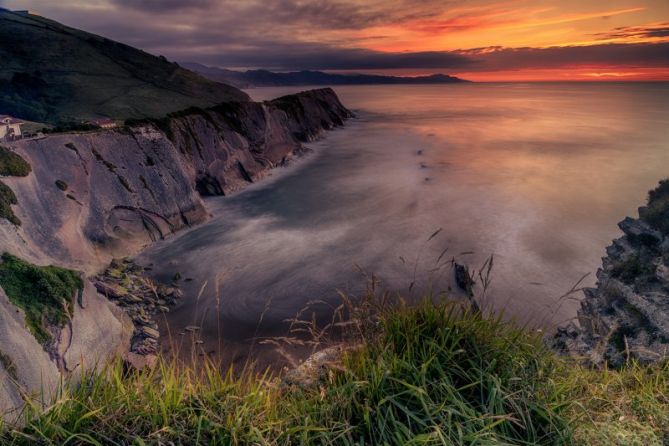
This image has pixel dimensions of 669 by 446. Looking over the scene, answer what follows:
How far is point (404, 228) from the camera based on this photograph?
2644 cm

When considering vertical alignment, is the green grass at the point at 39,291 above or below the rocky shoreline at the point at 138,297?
above

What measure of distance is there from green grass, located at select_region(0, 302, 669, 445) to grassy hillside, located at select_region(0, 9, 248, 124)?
6719 cm

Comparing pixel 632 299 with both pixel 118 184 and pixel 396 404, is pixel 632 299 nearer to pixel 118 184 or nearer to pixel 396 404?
pixel 396 404

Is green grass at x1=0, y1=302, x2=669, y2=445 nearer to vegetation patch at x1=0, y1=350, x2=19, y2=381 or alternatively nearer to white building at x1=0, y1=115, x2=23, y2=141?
vegetation patch at x1=0, y1=350, x2=19, y2=381

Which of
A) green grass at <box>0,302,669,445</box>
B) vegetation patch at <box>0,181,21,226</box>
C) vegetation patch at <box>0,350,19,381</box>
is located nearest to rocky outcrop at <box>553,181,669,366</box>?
green grass at <box>0,302,669,445</box>

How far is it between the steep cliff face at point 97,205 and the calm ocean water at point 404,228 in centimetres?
222

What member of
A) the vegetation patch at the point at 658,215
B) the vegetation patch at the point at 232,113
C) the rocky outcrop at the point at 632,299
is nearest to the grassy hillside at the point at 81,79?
the vegetation patch at the point at 232,113

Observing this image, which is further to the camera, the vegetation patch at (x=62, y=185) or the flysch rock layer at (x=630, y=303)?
the vegetation patch at (x=62, y=185)

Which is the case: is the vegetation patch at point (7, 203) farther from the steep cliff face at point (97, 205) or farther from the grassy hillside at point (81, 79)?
the grassy hillside at point (81, 79)

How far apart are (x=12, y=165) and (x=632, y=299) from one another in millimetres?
25077

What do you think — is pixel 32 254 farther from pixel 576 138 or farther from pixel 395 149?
pixel 576 138

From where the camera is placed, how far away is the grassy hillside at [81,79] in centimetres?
6500

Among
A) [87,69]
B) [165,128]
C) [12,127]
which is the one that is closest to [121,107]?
[87,69]

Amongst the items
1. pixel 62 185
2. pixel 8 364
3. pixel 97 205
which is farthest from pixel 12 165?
pixel 8 364
